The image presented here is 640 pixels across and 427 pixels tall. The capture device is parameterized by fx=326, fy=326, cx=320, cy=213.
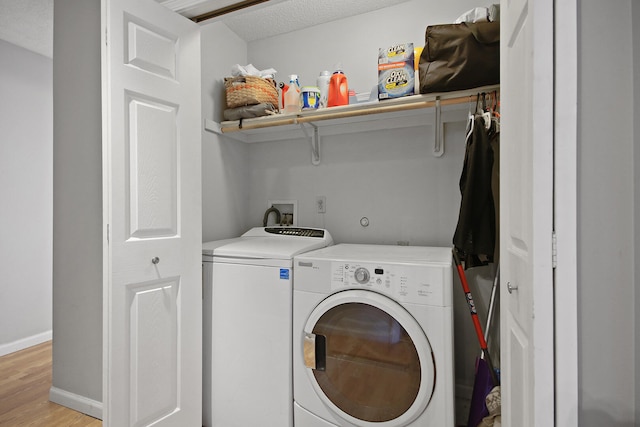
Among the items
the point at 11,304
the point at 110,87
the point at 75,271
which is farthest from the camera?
→ the point at 11,304

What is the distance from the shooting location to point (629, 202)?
673 millimetres

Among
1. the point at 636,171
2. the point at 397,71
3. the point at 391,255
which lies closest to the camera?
the point at 636,171

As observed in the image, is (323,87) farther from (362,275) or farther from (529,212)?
(529,212)

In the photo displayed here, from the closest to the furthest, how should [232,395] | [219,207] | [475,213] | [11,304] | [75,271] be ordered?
[475,213] → [232,395] → [75,271] → [219,207] → [11,304]

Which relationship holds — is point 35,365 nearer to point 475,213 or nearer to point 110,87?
point 110,87

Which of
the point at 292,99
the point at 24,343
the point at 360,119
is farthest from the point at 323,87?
the point at 24,343

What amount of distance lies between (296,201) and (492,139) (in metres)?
1.38

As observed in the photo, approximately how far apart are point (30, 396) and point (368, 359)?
7.19 feet

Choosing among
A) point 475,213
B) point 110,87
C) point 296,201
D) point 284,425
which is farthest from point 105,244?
point 475,213

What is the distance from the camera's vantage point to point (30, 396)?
6.76 ft

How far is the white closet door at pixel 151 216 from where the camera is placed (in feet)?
4.46

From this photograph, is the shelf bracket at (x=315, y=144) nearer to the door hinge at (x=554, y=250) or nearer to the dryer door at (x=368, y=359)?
the dryer door at (x=368, y=359)

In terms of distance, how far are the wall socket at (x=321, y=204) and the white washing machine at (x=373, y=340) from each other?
0.75 metres

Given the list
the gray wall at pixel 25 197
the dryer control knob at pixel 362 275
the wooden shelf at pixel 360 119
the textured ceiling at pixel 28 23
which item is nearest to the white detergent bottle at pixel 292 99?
the wooden shelf at pixel 360 119
